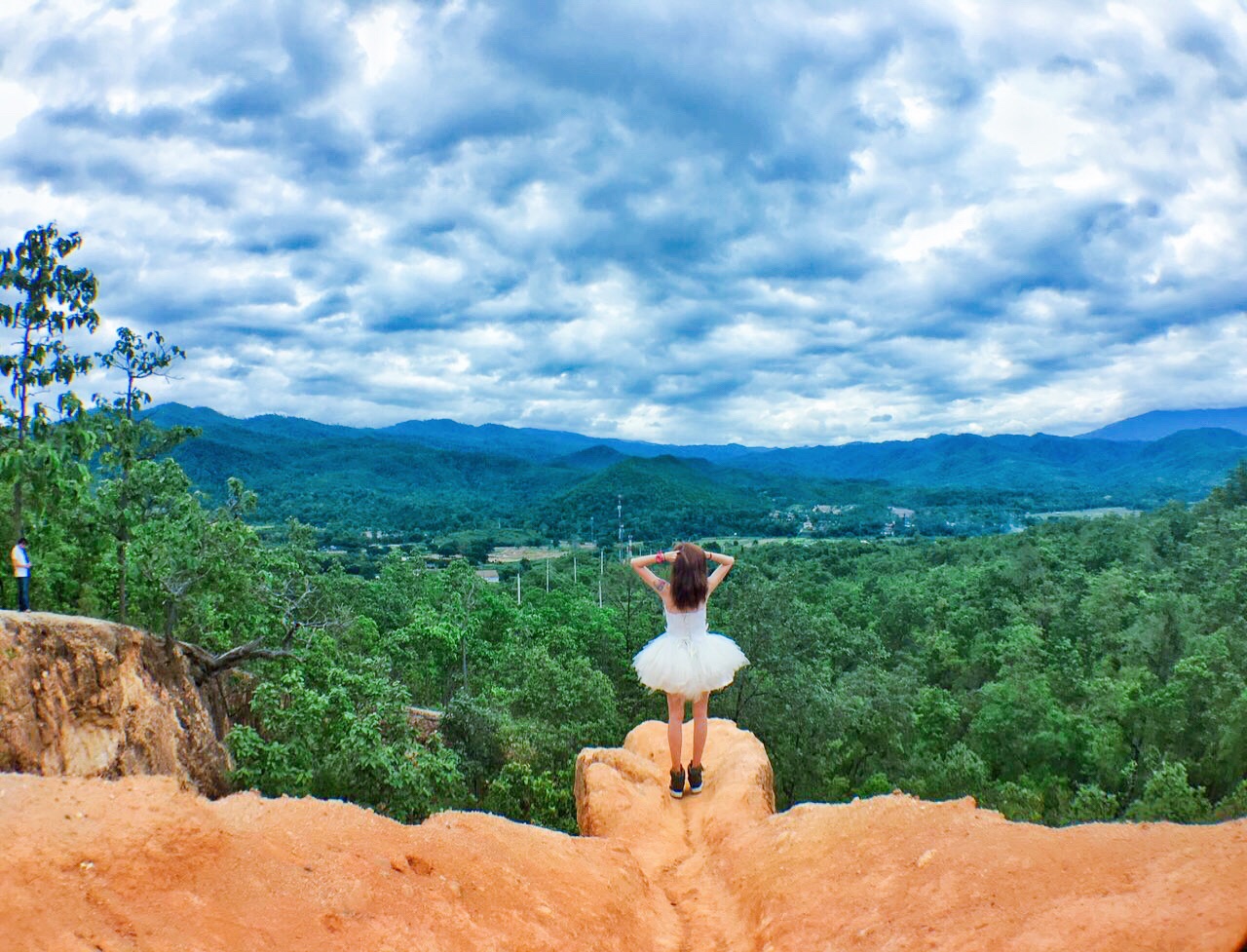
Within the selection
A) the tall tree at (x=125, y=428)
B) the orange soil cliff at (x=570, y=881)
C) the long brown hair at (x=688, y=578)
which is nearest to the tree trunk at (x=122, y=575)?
the tall tree at (x=125, y=428)

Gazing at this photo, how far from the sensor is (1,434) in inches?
558

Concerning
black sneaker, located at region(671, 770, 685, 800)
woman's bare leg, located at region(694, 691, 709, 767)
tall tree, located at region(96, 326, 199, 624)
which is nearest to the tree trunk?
tall tree, located at region(96, 326, 199, 624)

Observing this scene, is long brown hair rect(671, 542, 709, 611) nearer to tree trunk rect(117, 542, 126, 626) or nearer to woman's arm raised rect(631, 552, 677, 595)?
woman's arm raised rect(631, 552, 677, 595)

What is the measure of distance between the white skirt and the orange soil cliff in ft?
5.26

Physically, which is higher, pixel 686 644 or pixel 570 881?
pixel 686 644

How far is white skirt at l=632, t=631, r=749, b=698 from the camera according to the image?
27.3ft

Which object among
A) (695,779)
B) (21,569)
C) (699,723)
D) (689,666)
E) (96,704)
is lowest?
(96,704)

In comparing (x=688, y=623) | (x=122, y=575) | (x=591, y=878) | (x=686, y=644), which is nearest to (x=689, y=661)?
(x=686, y=644)

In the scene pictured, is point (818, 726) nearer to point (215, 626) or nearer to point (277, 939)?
point (215, 626)

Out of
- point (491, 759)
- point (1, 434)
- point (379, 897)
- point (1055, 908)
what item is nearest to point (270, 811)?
point (379, 897)

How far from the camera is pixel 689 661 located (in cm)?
833

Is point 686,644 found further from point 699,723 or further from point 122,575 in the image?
point 122,575

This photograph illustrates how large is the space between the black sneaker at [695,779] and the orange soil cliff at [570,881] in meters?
1.82

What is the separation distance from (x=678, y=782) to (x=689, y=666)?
207 cm
